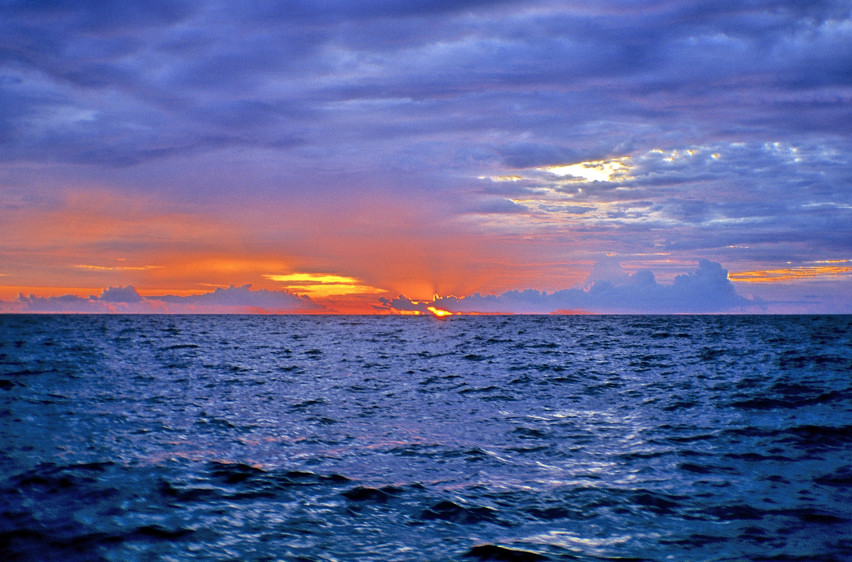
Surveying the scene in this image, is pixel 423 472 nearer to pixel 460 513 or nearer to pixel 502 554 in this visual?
pixel 460 513

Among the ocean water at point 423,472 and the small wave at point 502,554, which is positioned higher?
the small wave at point 502,554

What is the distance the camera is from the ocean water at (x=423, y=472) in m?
8.41

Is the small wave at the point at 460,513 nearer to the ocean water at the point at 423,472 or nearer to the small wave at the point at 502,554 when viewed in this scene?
the ocean water at the point at 423,472

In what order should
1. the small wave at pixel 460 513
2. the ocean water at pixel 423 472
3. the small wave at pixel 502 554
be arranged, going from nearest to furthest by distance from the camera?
1. the small wave at pixel 502 554
2. the ocean water at pixel 423 472
3. the small wave at pixel 460 513

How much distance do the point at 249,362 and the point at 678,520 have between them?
34.4 meters

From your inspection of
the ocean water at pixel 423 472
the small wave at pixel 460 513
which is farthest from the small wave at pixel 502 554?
the small wave at pixel 460 513

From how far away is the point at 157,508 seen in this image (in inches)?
386

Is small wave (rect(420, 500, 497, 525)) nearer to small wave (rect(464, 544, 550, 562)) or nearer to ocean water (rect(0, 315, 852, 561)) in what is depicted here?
ocean water (rect(0, 315, 852, 561))

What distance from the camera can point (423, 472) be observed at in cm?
1211

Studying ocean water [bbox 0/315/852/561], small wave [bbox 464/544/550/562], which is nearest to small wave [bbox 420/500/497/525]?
ocean water [bbox 0/315/852/561]

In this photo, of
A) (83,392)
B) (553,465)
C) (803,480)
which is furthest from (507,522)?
(83,392)

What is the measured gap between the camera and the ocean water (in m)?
8.41

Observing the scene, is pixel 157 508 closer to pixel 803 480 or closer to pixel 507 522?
pixel 507 522

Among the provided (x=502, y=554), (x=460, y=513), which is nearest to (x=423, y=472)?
(x=460, y=513)
